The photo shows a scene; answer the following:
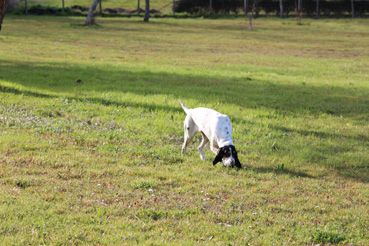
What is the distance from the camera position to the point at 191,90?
18.9 m

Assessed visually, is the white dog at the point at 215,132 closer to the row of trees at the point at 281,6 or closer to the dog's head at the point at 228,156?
the dog's head at the point at 228,156

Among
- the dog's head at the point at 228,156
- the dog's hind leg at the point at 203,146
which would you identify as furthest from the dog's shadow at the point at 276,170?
the dog's hind leg at the point at 203,146

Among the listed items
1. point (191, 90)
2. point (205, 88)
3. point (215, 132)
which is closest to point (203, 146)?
point (215, 132)

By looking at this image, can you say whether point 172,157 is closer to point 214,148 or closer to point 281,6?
point 214,148

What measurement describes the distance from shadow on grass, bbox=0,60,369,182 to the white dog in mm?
3176

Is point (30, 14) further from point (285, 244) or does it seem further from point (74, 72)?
point (285, 244)

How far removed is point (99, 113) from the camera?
48.6 ft

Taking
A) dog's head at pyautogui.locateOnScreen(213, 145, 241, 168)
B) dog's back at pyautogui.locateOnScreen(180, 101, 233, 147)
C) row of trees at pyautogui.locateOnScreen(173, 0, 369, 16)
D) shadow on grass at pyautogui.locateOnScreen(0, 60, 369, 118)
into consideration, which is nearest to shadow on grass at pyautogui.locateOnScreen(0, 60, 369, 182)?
shadow on grass at pyautogui.locateOnScreen(0, 60, 369, 118)

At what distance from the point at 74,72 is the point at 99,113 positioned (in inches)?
321

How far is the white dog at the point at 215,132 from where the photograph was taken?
34.0 feet

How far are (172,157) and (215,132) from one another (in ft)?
3.33

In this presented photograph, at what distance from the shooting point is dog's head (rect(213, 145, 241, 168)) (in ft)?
33.9

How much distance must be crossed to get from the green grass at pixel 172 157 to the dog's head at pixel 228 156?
0.43ft

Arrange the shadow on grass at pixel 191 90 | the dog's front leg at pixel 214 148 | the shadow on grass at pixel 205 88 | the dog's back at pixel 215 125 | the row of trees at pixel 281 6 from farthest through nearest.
→ the row of trees at pixel 281 6, the shadow on grass at pixel 205 88, the shadow on grass at pixel 191 90, the dog's front leg at pixel 214 148, the dog's back at pixel 215 125
